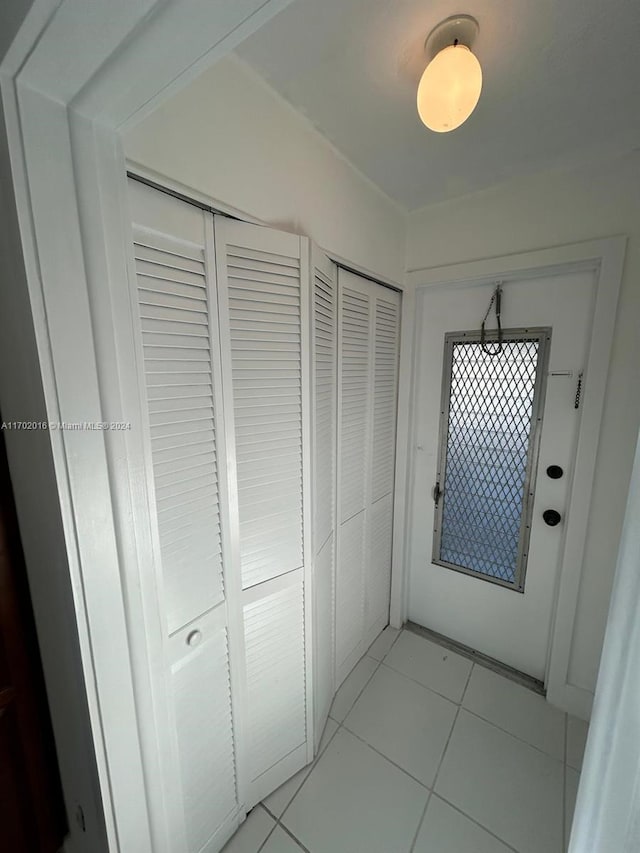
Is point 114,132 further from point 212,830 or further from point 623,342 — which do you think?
point 212,830

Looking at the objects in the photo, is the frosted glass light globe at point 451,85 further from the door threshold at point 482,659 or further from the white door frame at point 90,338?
the door threshold at point 482,659

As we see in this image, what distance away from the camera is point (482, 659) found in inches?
71.7

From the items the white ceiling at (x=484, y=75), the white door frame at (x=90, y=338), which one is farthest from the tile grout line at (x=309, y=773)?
the white ceiling at (x=484, y=75)

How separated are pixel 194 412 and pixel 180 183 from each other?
1.82ft

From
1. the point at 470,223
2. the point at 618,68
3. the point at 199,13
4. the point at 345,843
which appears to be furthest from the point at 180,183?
the point at 345,843

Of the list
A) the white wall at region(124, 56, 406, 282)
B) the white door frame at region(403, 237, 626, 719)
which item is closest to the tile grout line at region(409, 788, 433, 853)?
the white door frame at region(403, 237, 626, 719)

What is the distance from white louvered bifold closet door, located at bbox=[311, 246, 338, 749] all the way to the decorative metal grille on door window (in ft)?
2.48

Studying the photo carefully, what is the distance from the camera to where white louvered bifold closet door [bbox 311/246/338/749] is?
117 cm

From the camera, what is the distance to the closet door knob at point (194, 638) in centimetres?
89

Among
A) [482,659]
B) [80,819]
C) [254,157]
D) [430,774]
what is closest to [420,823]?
[430,774]

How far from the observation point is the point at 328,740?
1427 millimetres

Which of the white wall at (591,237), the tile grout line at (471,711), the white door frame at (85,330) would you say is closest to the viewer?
the white door frame at (85,330)

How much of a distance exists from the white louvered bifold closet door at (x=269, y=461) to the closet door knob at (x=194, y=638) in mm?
164

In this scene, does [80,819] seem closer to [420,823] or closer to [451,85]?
[420,823]
